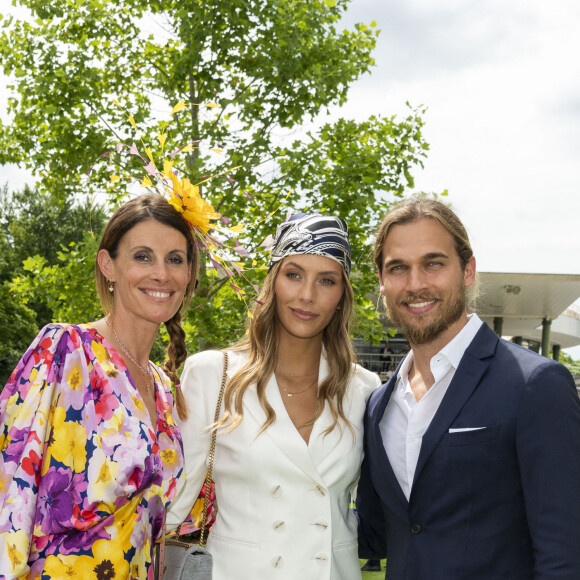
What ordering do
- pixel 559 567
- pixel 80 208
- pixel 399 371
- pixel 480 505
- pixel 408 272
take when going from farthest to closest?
pixel 80 208, pixel 399 371, pixel 408 272, pixel 480 505, pixel 559 567

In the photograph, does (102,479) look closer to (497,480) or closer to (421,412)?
(421,412)

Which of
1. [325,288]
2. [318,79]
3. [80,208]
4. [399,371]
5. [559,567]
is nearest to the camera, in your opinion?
[559,567]

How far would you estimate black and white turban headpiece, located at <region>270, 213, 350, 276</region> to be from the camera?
3527 mm

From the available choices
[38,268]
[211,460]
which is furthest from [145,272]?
[38,268]

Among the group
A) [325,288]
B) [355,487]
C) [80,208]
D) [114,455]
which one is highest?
[80,208]

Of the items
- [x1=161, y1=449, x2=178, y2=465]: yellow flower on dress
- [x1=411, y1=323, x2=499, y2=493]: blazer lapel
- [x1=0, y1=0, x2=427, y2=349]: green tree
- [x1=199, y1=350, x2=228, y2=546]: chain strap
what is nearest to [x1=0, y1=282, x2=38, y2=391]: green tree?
[x1=0, y1=0, x2=427, y2=349]: green tree

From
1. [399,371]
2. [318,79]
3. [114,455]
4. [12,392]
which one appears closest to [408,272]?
[399,371]

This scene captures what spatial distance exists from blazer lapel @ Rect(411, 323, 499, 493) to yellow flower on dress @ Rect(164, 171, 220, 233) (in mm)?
1447

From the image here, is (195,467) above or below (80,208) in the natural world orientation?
below

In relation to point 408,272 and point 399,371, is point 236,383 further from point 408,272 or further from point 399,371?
point 408,272

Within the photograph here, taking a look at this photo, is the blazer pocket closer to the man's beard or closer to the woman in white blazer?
the man's beard

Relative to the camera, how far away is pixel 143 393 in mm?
3164

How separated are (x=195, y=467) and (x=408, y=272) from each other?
138 cm

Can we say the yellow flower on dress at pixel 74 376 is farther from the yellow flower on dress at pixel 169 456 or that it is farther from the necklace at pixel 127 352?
the yellow flower on dress at pixel 169 456
